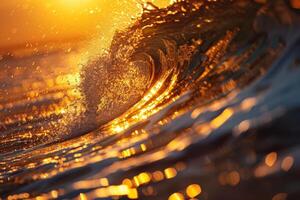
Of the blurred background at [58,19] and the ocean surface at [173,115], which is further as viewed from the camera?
the blurred background at [58,19]

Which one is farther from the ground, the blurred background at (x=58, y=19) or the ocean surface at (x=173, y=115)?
the blurred background at (x=58, y=19)

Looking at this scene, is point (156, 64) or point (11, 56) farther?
point (11, 56)

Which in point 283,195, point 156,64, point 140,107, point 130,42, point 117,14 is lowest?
point 283,195

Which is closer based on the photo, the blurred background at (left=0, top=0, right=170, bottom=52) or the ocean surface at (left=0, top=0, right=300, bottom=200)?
the ocean surface at (left=0, top=0, right=300, bottom=200)

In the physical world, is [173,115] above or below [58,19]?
below

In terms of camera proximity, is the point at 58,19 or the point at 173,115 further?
the point at 58,19

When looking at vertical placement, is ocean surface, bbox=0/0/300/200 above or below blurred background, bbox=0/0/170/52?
below

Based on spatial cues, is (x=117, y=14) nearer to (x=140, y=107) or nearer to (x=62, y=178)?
(x=140, y=107)

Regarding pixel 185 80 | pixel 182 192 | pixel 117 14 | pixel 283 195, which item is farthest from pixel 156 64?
pixel 283 195
